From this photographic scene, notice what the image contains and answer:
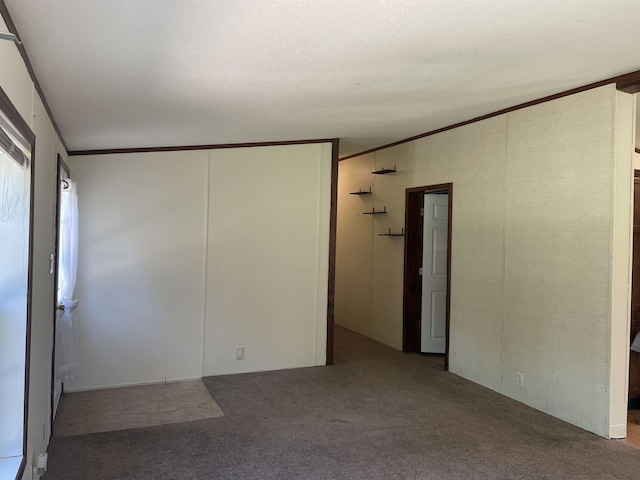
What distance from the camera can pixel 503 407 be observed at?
13.1 ft

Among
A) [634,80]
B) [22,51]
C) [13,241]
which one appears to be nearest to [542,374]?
[634,80]

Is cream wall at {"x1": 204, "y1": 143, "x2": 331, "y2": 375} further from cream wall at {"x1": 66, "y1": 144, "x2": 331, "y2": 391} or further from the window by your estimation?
A: the window

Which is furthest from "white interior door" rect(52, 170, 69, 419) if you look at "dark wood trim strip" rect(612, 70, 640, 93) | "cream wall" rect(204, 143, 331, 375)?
"dark wood trim strip" rect(612, 70, 640, 93)

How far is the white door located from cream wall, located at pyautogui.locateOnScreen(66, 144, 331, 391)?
1237 millimetres

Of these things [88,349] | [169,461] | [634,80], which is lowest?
[169,461]

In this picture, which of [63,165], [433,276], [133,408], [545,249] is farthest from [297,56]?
[433,276]

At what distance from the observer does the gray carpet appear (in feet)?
9.53

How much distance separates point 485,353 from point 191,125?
313 cm

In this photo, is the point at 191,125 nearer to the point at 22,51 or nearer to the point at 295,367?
the point at 22,51

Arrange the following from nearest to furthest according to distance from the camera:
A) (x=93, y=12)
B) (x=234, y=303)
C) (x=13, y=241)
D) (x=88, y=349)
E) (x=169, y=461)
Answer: (x=93, y=12) < (x=13, y=241) < (x=169, y=461) < (x=88, y=349) < (x=234, y=303)

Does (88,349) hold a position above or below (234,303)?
below

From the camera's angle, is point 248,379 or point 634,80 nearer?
point 634,80

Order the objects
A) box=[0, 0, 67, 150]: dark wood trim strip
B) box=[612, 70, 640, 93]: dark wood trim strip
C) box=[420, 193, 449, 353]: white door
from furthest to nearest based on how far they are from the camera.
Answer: box=[420, 193, 449, 353]: white door < box=[612, 70, 640, 93]: dark wood trim strip < box=[0, 0, 67, 150]: dark wood trim strip

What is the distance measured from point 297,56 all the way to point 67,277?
102 inches
